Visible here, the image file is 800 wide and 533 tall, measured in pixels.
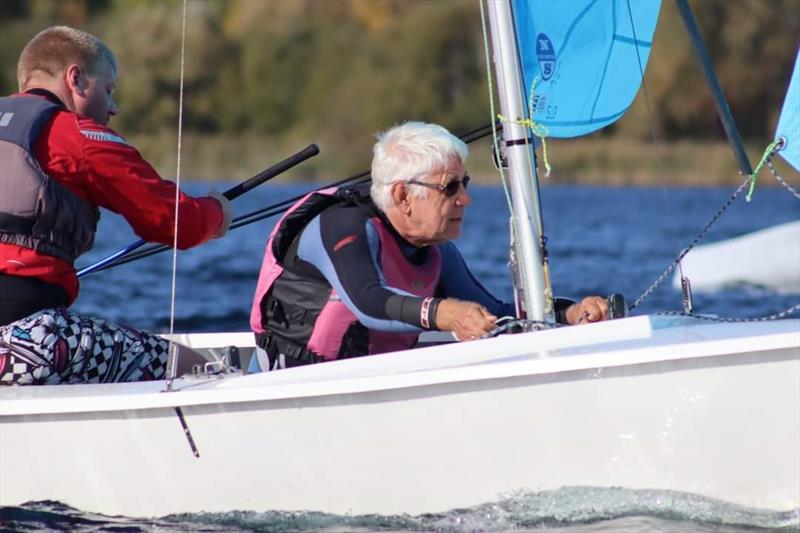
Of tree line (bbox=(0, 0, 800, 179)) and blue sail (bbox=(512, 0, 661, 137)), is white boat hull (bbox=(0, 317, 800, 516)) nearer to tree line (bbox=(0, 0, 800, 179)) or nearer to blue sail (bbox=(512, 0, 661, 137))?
blue sail (bbox=(512, 0, 661, 137))

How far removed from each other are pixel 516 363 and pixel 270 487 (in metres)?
0.71

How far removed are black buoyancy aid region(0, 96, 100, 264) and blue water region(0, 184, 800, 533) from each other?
2.21 ft

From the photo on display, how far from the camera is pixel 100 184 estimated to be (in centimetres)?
368

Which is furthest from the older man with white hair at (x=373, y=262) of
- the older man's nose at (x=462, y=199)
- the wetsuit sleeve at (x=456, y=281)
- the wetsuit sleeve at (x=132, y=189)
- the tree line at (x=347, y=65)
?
the tree line at (x=347, y=65)

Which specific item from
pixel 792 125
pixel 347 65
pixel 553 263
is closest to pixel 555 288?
pixel 553 263

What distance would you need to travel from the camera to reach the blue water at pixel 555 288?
11.2 feet

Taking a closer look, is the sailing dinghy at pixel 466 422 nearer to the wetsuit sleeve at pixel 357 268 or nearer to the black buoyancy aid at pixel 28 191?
the wetsuit sleeve at pixel 357 268

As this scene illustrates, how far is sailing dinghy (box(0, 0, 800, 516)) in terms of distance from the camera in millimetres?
3307

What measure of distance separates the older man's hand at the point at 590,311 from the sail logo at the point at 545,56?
610mm

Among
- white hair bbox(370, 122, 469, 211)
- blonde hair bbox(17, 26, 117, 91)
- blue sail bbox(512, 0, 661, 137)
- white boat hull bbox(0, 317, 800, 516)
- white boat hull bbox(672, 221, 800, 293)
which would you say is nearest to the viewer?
white boat hull bbox(0, 317, 800, 516)

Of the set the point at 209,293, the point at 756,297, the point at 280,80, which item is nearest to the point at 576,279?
the point at 756,297

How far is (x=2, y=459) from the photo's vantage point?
369 cm

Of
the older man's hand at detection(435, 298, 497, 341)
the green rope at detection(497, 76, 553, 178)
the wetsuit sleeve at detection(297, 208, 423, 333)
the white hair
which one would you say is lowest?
the older man's hand at detection(435, 298, 497, 341)

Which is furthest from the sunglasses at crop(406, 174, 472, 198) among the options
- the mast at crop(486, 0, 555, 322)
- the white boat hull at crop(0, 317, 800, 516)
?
the white boat hull at crop(0, 317, 800, 516)
